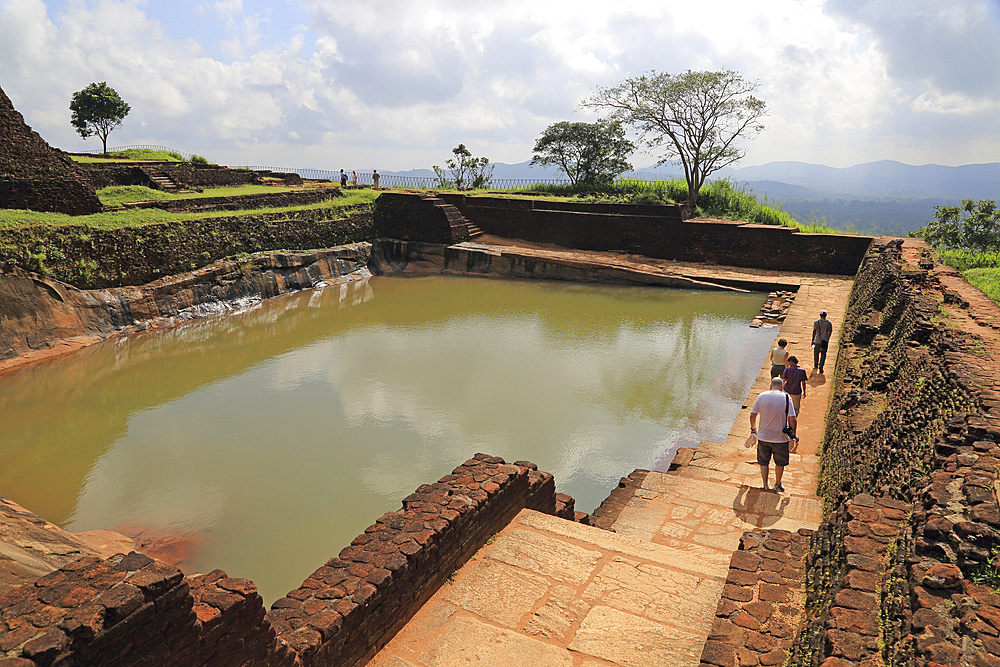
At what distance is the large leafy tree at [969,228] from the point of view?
1169cm

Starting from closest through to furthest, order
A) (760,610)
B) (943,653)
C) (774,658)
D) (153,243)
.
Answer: (943,653), (774,658), (760,610), (153,243)

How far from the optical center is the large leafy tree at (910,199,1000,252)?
460 inches

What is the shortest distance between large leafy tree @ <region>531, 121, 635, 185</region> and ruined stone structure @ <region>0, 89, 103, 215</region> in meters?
18.1

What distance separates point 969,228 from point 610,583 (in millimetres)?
12880

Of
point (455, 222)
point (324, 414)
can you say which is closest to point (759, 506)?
point (324, 414)

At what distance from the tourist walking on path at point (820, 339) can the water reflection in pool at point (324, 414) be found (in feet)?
3.68

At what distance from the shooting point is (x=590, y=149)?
2620cm

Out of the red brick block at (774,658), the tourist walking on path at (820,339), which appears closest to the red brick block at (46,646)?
the red brick block at (774,658)

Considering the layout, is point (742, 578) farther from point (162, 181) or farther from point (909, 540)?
point (162, 181)

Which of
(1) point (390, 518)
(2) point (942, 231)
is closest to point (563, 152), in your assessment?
(2) point (942, 231)

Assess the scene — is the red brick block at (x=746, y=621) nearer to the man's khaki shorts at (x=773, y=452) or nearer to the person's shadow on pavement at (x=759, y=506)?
the person's shadow on pavement at (x=759, y=506)

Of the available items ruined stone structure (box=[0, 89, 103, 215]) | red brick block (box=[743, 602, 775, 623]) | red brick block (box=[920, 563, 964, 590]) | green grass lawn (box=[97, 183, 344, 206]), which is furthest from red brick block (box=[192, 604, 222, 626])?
green grass lawn (box=[97, 183, 344, 206])

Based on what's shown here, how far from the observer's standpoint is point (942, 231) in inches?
508

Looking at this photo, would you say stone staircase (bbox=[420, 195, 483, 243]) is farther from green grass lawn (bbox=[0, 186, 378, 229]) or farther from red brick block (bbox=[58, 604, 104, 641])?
red brick block (bbox=[58, 604, 104, 641])
